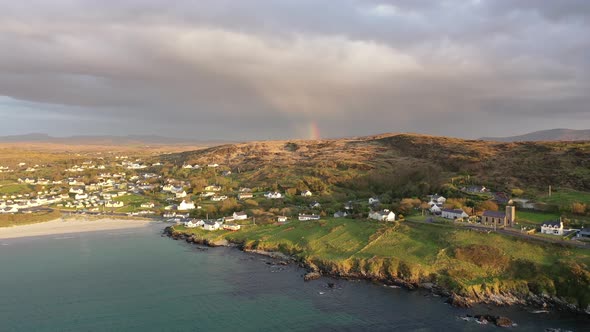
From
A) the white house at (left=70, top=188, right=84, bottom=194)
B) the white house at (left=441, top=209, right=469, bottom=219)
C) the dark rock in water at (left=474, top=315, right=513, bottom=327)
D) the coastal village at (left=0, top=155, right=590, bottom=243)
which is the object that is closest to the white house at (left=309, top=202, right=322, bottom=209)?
the coastal village at (left=0, top=155, right=590, bottom=243)

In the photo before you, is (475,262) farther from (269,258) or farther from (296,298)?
(269,258)

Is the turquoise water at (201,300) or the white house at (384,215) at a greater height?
the white house at (384,215)

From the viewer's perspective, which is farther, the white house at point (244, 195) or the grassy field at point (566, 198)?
the white house at point (244, 195)

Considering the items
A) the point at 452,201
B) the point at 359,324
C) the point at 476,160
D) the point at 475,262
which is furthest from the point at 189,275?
the point at 476,160

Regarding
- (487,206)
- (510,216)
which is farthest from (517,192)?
(510,216)

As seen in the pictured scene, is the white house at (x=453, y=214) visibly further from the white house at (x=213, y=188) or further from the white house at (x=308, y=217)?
the white house at (x=213, y=188)

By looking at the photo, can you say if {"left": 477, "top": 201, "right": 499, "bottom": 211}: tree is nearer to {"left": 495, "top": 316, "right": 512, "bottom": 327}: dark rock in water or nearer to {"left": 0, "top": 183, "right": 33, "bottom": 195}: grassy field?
{"left": 495, "top": 316, "right": 512, "bottom": 327}: dark rock in water

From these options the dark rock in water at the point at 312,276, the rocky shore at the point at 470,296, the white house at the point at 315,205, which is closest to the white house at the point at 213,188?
the white house at the point at 315,205
